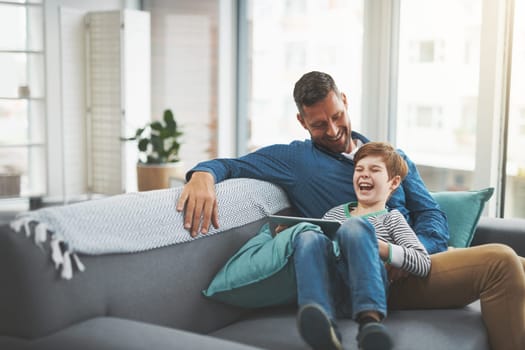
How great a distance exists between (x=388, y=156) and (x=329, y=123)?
0.89 feet

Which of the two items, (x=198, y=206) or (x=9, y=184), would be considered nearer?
(x=198, y=206)

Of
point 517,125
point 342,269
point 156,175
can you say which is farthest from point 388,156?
point 156,175

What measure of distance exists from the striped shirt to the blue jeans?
0.09m

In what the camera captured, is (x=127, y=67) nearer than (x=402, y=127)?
No

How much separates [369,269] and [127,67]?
14.2 feet

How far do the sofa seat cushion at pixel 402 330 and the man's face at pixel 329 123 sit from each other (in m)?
0.64

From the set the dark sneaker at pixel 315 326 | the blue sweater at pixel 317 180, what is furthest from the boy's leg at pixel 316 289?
the blue sweater at pixel 317 180

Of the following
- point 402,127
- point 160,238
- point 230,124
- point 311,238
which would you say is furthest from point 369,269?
point 230,124

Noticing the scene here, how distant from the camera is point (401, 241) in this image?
2041 millimetres

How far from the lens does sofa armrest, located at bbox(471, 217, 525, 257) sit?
2.41 m

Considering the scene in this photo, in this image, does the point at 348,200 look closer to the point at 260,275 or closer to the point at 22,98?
the point at 260,275

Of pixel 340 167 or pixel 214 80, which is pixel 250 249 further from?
pixel 214 80

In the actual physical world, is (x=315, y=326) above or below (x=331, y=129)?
below

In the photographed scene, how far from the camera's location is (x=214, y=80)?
570 cm
